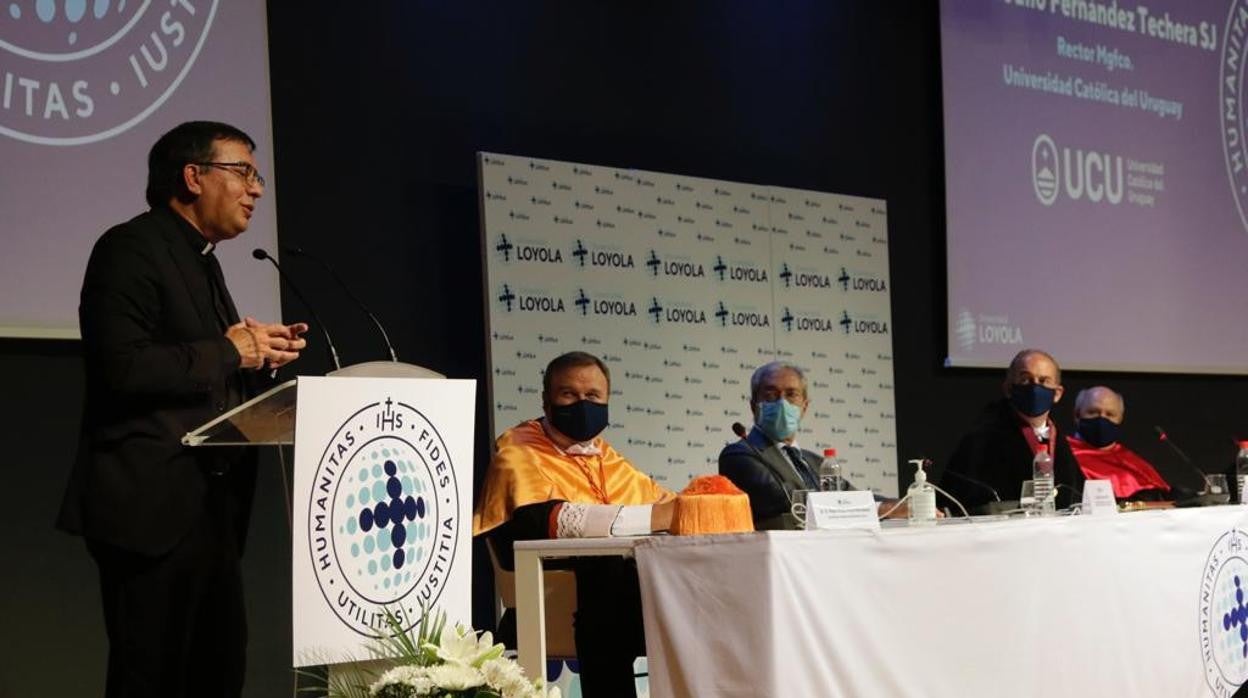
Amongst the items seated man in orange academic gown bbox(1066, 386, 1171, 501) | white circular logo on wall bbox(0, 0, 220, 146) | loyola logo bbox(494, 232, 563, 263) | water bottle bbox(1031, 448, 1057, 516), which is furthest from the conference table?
seated man in orange academic gown bbox(1066, 386, 1171, 501)

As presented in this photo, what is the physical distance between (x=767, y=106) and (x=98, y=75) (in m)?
3.06

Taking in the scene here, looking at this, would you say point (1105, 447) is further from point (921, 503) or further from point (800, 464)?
point (921, 503)

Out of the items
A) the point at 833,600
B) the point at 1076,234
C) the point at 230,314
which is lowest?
the point at 833,600

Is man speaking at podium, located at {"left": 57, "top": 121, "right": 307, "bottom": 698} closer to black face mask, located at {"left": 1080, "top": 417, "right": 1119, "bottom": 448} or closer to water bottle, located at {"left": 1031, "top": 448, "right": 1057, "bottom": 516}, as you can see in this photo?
water bottle, located at {"left": 1031, "top": 448, "right": 1057, "bottom": 516}

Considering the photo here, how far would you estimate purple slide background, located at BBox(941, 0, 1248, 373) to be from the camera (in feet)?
23.0

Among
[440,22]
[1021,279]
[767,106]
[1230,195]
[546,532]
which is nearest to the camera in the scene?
[546,532]

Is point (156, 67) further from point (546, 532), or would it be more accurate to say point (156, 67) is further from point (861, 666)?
point (861, 666)

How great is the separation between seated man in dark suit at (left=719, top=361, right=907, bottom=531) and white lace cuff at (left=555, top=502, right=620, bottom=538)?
91 centimetres

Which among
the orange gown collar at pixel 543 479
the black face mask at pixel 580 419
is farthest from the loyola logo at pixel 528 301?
the black face mask at pixel 580 419

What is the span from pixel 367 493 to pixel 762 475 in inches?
84.1

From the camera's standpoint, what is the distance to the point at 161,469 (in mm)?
2629

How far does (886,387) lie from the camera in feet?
21.5

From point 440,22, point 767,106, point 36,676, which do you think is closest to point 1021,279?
point 767,106

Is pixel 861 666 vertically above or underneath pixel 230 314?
underneath
